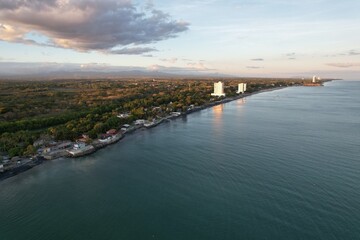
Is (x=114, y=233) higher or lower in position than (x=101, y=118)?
lower

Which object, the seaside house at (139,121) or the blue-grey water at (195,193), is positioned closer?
the blue-grey water at (195,193)

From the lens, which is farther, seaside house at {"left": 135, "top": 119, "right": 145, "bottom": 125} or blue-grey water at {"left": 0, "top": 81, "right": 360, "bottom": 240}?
seaside house at {"left": 135, "top": 119, "right": 145, "bottom": 125}

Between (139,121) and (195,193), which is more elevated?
(139,121)

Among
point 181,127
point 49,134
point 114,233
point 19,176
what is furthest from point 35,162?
point 181,127

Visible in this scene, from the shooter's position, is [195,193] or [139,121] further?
[139,121]

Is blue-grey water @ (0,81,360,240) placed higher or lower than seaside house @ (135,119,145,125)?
lower

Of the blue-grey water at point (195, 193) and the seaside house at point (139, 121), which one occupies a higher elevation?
the seaside house at point (139, 121)

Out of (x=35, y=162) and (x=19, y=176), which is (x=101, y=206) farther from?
(x=35, y=162)

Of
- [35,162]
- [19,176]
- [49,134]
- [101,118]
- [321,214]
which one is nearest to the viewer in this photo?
[321,214]
